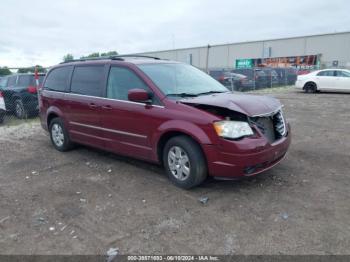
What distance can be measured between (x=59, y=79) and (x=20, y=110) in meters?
5.14

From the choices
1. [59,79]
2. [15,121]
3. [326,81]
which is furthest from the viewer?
[326,81]

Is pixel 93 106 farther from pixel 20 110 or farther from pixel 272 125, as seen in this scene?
pixel 20 110

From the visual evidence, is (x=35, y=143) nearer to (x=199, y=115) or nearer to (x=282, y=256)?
(x=199, y=115)

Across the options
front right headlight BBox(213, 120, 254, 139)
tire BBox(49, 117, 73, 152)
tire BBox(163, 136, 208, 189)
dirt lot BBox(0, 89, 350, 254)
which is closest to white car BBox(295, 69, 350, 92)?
dirt lot BBox(0, 89, 350, 254)

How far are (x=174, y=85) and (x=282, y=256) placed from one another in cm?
289

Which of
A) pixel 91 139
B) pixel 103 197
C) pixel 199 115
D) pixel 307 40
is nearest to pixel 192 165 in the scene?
pixel 199 115

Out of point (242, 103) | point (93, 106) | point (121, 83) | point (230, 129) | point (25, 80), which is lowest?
point (230, 129)

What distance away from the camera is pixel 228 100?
4473 millimetres

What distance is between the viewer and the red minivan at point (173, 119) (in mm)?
4168

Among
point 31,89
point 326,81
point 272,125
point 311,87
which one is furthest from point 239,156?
point 311,87

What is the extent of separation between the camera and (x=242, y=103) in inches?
173

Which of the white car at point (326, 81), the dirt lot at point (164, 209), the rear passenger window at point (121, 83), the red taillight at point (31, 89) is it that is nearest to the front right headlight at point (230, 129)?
the dirt lot at point (164, 209)

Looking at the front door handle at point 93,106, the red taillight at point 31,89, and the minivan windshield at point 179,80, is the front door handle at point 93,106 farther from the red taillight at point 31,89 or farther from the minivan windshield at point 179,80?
the red taillight at point 31,89

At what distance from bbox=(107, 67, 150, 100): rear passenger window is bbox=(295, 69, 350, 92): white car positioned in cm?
1591
